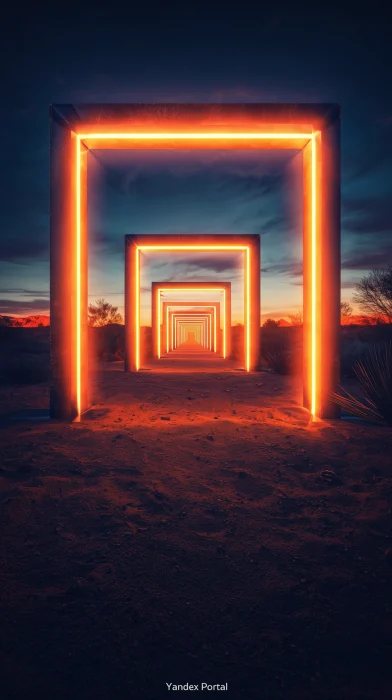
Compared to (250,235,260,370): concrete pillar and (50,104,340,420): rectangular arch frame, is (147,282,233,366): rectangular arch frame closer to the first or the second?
(250,235,260,370): concrete pillar

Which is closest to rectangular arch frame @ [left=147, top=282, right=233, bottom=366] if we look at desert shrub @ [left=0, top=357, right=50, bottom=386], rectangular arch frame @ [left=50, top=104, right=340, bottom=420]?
desert shrub @ [left=0, top=357, right=50, bottom=386]

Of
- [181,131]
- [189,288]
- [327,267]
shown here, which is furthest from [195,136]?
[189,288]

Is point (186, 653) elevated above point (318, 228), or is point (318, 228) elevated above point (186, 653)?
point (318, 228)

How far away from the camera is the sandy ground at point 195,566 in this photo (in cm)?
135

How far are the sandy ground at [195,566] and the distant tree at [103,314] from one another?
24.8 metres

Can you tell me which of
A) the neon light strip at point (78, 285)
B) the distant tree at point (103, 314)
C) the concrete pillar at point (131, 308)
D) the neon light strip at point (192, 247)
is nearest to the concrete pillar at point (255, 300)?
the neon light strip at point (192, 247)

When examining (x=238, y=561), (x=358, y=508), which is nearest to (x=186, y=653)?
(x=238, y=561)

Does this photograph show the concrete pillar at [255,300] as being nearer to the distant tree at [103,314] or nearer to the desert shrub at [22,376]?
the desert shrub at [22,376]

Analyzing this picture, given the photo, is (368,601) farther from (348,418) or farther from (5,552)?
(348,418)

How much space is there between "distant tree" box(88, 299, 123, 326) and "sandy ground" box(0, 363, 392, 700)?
2479 cm

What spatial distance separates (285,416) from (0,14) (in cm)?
628

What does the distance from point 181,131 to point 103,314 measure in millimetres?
24512

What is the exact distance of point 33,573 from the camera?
1.85 meters

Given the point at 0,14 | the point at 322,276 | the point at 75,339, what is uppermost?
the point at 0,14
